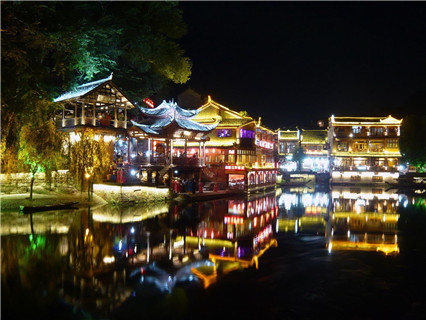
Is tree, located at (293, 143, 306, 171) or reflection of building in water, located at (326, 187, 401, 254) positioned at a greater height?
tree, located at (293, 143, 306, 171)

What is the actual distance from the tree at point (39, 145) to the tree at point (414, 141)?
56890 mm

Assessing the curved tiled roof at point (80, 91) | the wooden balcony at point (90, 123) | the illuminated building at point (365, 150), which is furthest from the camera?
the illuminated building at point (365, 150)

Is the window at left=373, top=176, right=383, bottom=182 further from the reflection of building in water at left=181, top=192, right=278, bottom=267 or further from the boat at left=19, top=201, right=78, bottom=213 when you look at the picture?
the boat at left=19, top=201, right=78, bottom=213

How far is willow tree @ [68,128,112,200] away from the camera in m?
21.6

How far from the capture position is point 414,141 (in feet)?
188

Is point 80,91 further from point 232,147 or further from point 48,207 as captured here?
point 232,147

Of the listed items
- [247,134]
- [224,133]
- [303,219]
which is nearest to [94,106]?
[224,133]

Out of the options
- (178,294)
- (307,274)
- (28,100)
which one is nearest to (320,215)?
(307,274)

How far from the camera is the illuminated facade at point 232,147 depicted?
36.8 metres

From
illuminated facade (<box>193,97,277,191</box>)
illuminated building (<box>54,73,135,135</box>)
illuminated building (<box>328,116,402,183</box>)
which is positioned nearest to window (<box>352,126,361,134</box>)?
illuminated building (<box>328,116,402,183</box>)

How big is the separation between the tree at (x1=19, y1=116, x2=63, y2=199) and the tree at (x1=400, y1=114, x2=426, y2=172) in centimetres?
5689

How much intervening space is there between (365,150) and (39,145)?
57.0 metres

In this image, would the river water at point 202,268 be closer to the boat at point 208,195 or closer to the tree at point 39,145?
the tree at point 39,145

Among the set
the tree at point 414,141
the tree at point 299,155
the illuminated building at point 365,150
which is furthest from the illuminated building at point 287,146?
the tree at point 414,141
